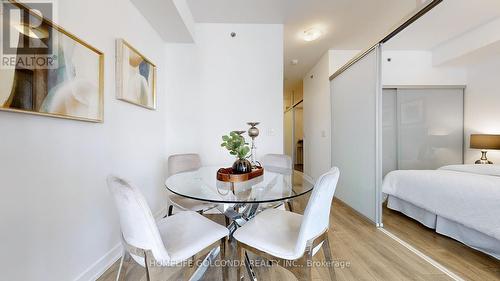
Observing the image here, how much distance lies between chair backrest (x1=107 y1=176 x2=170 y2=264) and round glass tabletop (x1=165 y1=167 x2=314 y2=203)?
28 centimetres

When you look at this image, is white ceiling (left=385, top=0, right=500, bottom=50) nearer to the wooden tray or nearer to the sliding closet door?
the sliding closet door

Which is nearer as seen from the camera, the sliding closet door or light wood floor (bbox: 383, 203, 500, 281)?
light wood floor (bbox: 383, 203, 500, 281)

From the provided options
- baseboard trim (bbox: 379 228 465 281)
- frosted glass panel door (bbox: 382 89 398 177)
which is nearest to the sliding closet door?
baseboard trim (bbox: 379 228 465 281)

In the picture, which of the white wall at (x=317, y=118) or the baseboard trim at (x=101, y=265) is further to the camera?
the white wall at (x=317, y=118)

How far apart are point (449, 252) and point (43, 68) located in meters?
3.22

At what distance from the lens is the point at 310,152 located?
4.59 meters

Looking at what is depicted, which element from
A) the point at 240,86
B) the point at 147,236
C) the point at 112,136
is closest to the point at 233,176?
the point at 147,236

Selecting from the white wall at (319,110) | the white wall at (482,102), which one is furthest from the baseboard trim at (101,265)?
the white wall at (482,102)

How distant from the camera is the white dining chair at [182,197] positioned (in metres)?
1.74

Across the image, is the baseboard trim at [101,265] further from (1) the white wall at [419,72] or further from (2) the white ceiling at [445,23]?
(1) the white wall at [419,72]

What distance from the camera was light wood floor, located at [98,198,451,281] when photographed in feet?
4.72

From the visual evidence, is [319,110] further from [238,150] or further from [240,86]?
[238,150]

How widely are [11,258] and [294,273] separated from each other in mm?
1616

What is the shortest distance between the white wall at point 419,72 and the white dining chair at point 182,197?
3.46 metres
